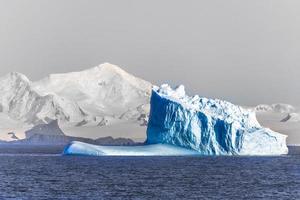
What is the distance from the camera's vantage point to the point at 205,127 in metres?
107

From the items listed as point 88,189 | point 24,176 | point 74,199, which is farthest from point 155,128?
point 74,199

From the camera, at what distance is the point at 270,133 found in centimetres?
10869

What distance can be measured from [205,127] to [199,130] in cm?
89

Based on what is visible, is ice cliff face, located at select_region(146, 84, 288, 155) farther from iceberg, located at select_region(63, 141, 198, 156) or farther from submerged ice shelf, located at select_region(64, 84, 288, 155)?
iceberg, located at select_region(63, 141, 198, 156)

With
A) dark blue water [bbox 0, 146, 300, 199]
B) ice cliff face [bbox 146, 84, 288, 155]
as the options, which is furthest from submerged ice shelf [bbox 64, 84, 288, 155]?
dark blue water [bbox 0, 146, 300, 199]

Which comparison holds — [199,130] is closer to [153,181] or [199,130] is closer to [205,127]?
[205,127]

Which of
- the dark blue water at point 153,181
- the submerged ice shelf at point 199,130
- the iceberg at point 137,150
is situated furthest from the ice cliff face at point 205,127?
the dark blue water at point 153,181

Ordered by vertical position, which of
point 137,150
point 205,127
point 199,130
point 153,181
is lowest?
point 153,181

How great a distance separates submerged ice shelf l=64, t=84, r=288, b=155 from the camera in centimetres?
10694

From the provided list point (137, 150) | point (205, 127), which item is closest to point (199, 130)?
point (205, 127)

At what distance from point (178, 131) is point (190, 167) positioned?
1216 centimetres

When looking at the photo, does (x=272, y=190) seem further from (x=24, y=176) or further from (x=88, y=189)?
(x=24, y=176)

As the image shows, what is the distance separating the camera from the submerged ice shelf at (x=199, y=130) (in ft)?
351

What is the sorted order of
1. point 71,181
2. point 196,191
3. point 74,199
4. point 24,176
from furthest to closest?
point 24,176 < point 71,181 < point 196,191 < point 74,199
